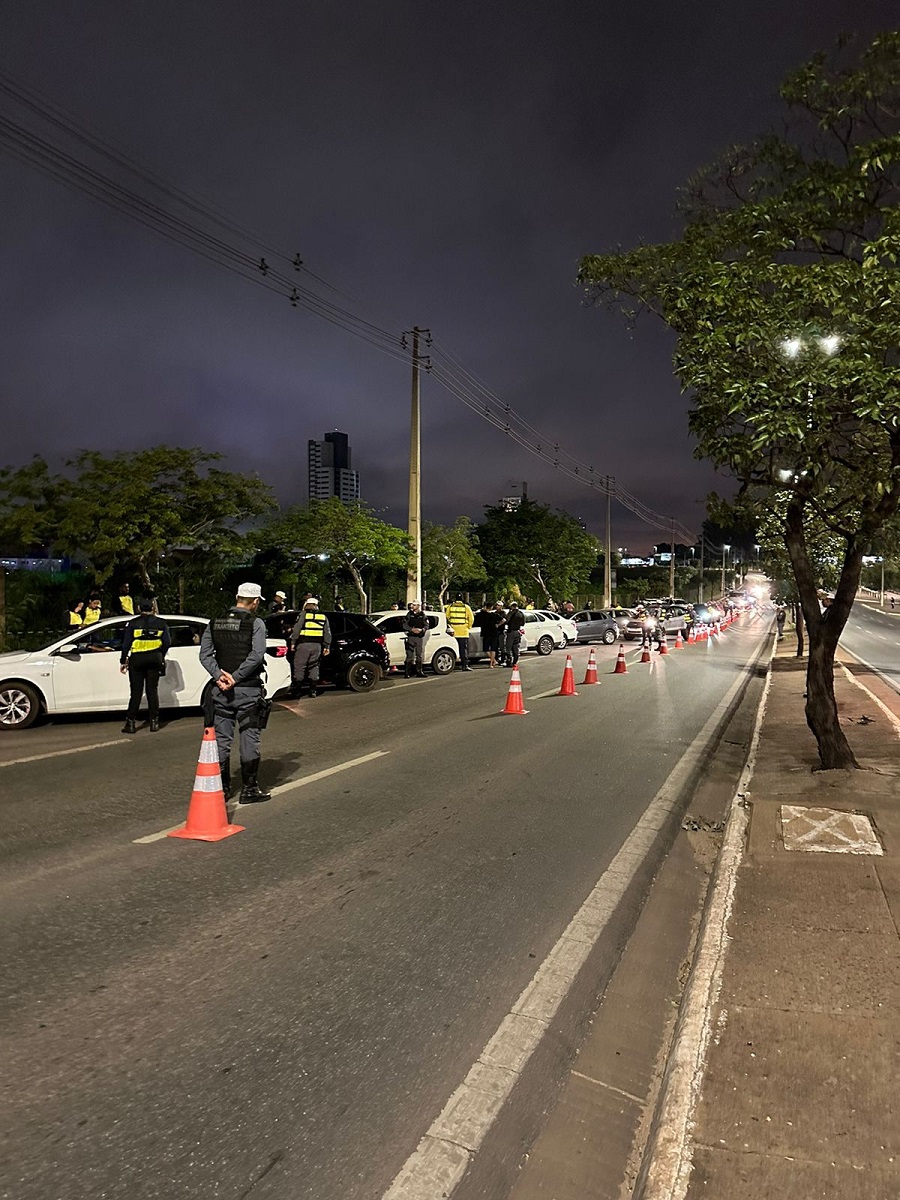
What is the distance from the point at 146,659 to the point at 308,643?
3.69m

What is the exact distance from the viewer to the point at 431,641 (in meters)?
18.9

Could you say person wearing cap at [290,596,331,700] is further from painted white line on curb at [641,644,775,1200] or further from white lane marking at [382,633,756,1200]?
painted white line on curb at [641,644,775,1200]

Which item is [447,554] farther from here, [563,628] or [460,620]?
[460,620]

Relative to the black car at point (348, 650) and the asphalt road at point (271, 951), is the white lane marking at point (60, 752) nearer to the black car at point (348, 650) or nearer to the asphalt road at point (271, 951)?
the asphalt road at point (271, 951)

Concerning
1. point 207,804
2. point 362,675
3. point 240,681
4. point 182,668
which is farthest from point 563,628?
point 207,804

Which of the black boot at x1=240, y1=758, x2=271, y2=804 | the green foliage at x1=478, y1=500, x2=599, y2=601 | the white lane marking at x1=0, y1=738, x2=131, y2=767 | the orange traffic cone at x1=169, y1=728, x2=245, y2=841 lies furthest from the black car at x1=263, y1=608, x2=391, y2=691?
the green foliage at x1=478, y1=500, x2=599, y2=601

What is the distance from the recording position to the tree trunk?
7.89 metres

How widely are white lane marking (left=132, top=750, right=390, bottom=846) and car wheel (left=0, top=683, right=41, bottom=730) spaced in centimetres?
492

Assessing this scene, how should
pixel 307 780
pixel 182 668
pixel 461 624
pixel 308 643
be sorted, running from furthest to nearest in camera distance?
pixel 461 624, pixel 308 643, pixel 182 668, pixel 307 780

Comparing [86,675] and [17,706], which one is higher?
[86,675]

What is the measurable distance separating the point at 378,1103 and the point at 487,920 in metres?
1.68

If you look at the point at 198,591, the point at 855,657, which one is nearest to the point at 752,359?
the point at 198,591

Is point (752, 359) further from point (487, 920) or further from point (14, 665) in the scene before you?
point (14, 665)

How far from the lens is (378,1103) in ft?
9.29
